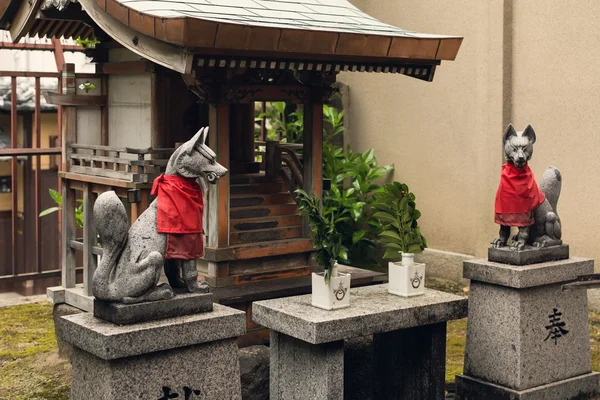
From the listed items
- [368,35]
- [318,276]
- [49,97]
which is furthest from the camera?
[49,97]

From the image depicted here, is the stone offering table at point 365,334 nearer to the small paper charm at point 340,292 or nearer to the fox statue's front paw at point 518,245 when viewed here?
the small paper charm at point 340,292

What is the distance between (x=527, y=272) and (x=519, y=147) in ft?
3.30

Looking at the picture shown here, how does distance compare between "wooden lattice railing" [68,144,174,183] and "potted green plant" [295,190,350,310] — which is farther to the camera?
"wooden lattice railing" [68,144,174,183]

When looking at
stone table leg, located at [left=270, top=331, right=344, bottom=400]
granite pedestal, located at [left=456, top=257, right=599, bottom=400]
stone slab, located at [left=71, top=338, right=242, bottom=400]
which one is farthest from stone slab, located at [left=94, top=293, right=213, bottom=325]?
granite pedestal, located at [left=456, top=257, right=599, bottom=400]

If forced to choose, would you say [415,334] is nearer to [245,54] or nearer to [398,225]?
[398,225]

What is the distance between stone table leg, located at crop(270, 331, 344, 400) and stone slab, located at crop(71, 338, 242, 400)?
2.51ft

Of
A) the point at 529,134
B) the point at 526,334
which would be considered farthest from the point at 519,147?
the point at 526,334

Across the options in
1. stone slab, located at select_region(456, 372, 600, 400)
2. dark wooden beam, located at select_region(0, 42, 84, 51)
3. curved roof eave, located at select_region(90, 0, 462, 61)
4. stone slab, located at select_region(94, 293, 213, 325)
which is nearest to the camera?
stone slab, located at select_region(94, 293, 213, 325)

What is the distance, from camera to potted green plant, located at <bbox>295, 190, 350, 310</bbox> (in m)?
6.91

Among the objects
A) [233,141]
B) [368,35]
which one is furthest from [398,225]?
[233,141]

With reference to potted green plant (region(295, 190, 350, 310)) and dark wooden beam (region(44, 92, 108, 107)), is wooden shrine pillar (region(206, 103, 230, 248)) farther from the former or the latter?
dark wooden beam (region(44, 92, 108, 107))

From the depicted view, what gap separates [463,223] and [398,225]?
4.65m

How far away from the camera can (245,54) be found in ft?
25.5

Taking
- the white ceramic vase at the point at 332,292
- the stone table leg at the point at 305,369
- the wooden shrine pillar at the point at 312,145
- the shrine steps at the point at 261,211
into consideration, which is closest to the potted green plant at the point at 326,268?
the white ceramic vase at the point at 332,292
